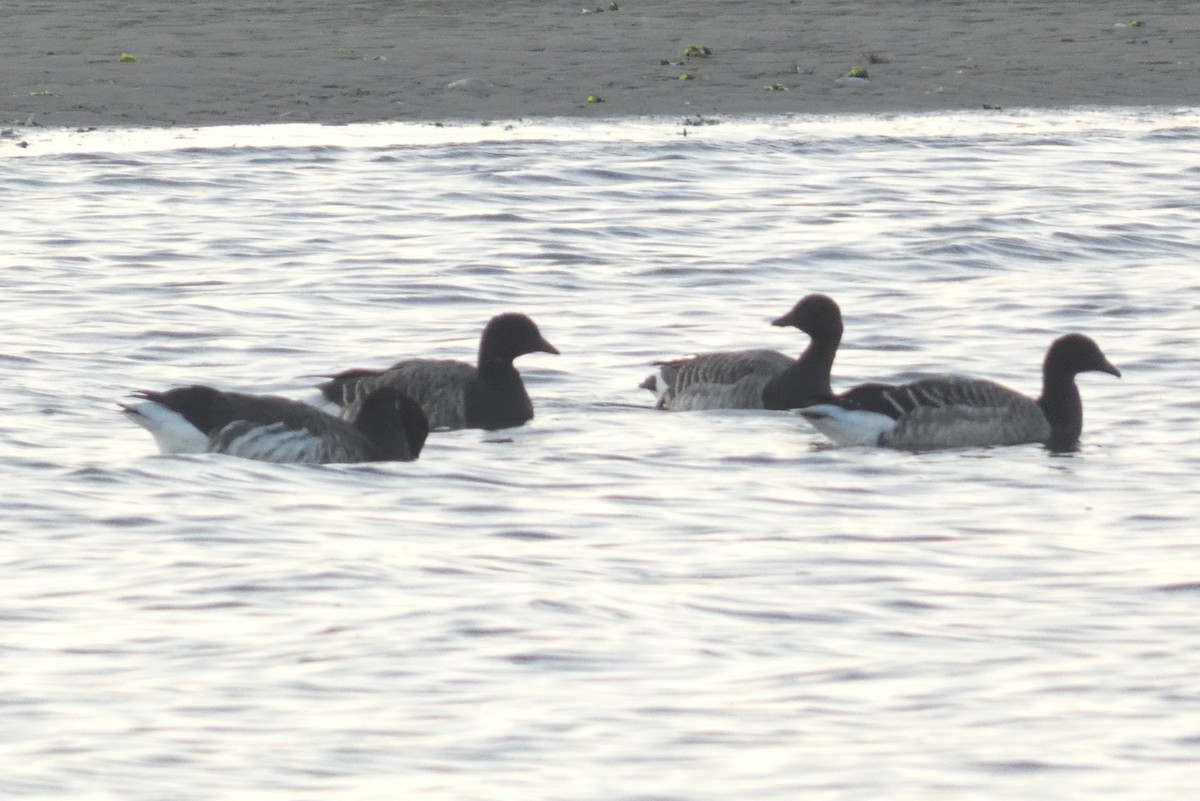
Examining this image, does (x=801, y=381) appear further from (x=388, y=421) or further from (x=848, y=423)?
(x=388, y=421)

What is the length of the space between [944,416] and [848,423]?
1.45 ft

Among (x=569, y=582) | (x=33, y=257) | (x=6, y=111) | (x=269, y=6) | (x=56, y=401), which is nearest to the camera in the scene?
(x=569, y=582)

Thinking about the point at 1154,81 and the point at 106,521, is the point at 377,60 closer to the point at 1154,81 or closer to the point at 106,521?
the point at 1154,81

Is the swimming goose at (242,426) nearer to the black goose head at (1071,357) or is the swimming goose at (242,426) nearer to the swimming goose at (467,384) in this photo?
the swimming goose at (467,384)

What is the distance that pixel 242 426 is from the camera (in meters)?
10.6

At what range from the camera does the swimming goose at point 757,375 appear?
1214 cm

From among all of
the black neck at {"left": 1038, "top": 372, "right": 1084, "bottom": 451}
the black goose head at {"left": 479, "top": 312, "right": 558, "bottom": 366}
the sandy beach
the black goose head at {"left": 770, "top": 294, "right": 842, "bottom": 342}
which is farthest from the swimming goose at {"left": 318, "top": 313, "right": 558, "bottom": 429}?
the sandy beach

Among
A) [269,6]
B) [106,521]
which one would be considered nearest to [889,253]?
[106,521]

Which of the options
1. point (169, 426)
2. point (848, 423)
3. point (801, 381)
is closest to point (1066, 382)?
point (848, 423)

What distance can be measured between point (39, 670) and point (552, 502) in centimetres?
310

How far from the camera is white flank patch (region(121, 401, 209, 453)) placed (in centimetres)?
1055

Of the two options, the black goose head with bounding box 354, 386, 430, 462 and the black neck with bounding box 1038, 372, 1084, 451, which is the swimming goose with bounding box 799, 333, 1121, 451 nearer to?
the black neck with bounding box 1038, 372, 1084, 451

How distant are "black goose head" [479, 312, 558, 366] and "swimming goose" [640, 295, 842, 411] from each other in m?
0.63

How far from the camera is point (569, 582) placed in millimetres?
8375
